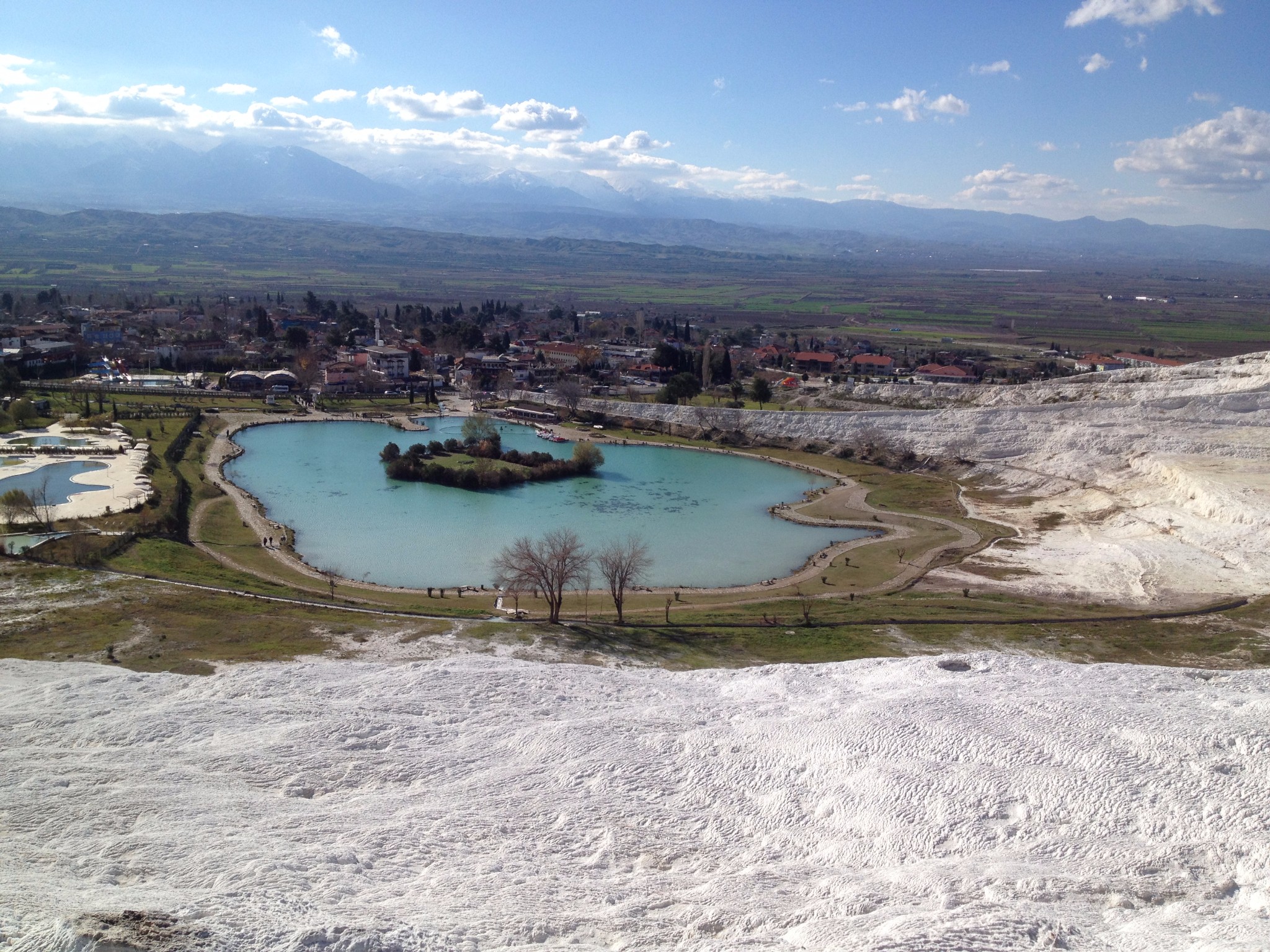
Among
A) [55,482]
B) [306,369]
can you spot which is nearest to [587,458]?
[55,482]

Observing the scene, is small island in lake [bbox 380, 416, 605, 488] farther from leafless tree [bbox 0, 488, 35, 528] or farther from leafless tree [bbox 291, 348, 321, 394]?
leafless tree [bbox 291, 348, 321, 394]

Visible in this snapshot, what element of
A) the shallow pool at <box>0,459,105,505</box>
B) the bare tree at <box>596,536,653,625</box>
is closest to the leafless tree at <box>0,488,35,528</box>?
the shallow pool at <box>0,459,105,505</box>

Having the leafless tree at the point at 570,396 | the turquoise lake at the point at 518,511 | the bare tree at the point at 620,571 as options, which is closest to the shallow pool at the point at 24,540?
the turquoise lake at the point at 518,511

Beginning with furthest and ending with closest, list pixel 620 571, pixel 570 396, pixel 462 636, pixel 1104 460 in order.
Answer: pixel 570 396 → pixel 1104 460 → pixel 620 571 → pixel 462 636

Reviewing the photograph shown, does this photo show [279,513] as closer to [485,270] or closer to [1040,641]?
[1040,641]

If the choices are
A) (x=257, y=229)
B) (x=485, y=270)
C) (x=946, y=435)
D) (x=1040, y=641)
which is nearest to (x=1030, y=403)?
(x=946, y=435)

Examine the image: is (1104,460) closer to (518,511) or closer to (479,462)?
(518,511)

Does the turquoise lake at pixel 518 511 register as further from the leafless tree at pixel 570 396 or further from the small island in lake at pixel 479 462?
the leafless tree at pixel 570 396
